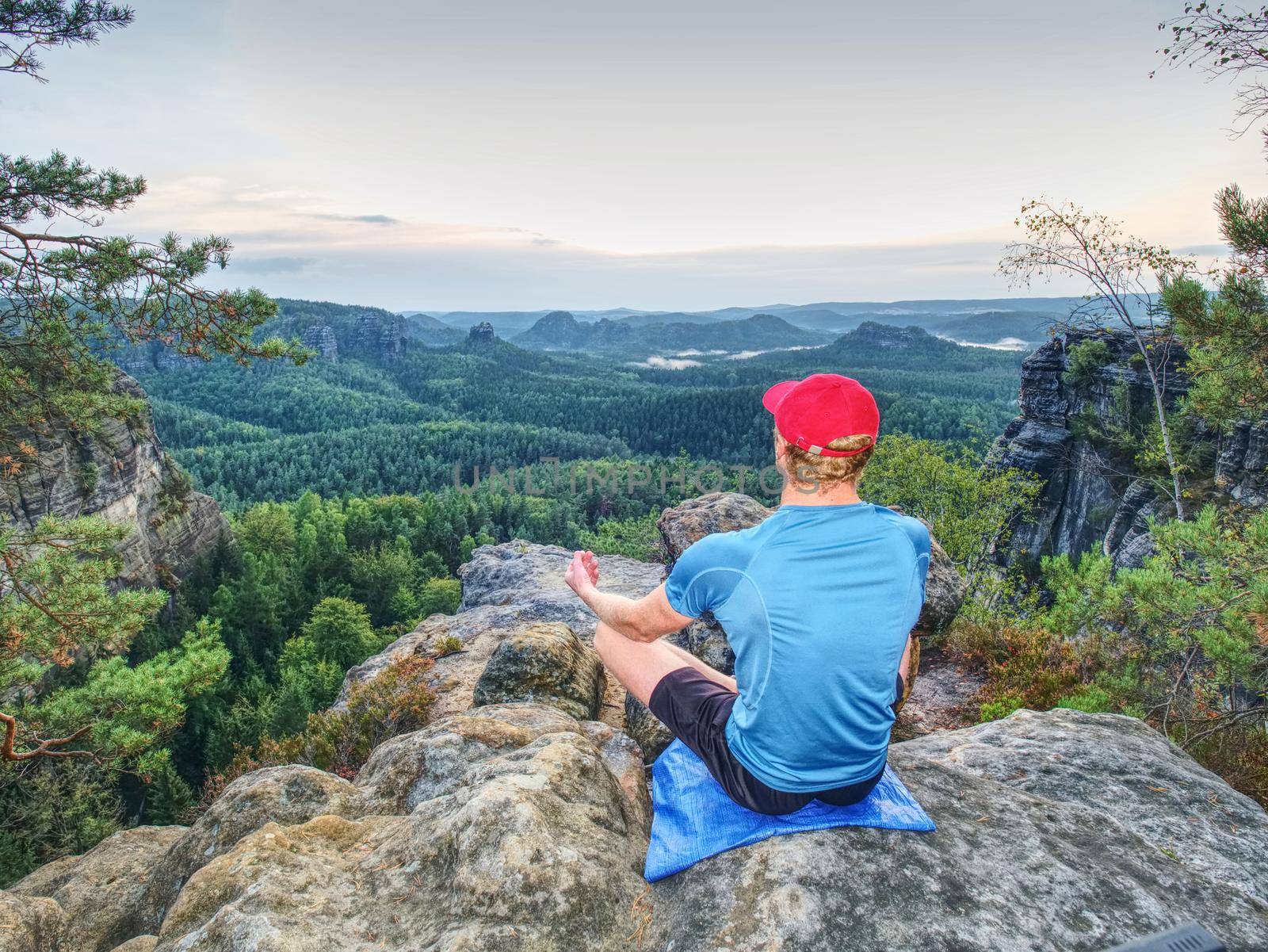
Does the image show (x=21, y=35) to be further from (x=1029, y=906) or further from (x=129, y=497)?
(x=129, y=497)

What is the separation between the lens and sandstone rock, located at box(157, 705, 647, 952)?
3701mm

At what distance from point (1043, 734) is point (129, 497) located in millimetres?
46290

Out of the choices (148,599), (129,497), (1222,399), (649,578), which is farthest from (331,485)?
(1222,399)

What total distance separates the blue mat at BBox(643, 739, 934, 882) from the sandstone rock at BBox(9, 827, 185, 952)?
15.2ft

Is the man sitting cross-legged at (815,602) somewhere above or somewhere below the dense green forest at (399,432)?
above

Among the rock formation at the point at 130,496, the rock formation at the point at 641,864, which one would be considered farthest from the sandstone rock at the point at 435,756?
the rock formation at the point at 130,496

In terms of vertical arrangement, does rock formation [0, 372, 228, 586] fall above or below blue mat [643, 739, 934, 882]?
below

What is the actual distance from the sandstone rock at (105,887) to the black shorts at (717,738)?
15.9ft

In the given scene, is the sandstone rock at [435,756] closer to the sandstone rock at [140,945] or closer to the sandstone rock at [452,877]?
the sandstone rock at [452,877]

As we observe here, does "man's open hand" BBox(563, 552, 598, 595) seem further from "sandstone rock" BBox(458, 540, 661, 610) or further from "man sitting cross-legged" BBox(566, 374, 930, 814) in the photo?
"sandstone rock" BBox(458, 540, 661, 610)

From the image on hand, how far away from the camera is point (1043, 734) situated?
621 cm

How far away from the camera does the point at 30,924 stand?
17.6ft

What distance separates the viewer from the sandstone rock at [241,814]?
5.54 m

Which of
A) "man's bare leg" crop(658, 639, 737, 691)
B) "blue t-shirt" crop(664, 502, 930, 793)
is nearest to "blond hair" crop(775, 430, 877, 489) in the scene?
"blue t-shirt" crop(664, 502, 930, 793)
